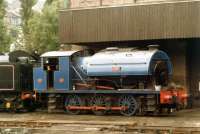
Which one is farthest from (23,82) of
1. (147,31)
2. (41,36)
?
(41,36)

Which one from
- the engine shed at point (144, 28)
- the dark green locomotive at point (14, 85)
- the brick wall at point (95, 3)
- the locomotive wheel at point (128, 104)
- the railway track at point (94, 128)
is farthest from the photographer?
the brick wall at point (95, 3)

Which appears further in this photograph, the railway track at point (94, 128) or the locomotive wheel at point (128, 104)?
the locomotive wheel at point (128, 104)

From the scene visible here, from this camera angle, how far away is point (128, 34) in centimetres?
2525

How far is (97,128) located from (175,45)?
405 inches

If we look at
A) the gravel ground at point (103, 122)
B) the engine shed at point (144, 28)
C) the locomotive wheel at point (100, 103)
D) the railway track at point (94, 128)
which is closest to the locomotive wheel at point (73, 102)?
the gravel ground at point (103, 122)

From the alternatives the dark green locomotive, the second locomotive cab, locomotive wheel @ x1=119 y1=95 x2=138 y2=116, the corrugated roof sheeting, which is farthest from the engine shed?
locomotive wheel @ x1=119 y1=95 x2=138 y2=116

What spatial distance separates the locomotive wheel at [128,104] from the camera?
21.9 metres

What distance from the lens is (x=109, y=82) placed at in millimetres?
22875

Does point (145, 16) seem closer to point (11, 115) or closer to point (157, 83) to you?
point (157, 83)

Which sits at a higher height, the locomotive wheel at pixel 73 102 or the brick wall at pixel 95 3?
the brick wall at pixel 95 3

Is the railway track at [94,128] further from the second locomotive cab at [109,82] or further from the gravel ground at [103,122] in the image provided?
the second locomotive cab at [109,82]

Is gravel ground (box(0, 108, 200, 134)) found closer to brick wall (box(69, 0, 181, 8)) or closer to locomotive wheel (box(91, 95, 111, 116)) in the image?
locomotive wheel (box(91, 95, 111, 116))

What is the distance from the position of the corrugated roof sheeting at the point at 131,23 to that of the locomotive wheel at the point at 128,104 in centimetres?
401

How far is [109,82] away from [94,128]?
17.9 feet
